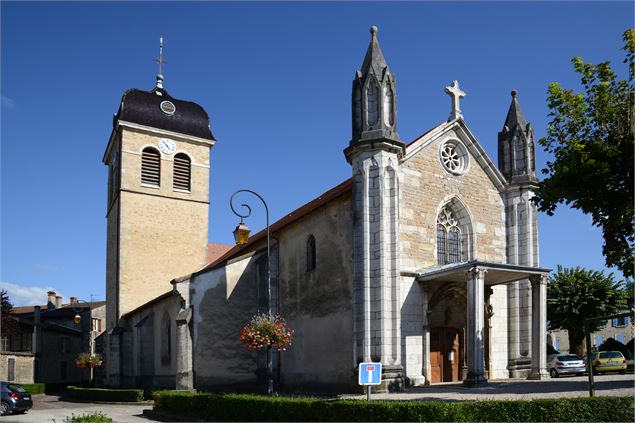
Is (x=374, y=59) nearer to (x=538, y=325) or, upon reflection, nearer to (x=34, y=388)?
(x=538, y=325)

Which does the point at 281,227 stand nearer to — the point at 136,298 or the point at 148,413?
the point at 148,413

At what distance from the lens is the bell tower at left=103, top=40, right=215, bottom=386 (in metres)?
36.4

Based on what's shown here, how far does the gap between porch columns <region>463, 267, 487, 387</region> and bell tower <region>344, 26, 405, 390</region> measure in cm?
220

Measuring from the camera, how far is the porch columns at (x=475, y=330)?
1969 centimetres

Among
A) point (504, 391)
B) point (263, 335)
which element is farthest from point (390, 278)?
point (504, 391)

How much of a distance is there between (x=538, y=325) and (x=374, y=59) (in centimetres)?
1095

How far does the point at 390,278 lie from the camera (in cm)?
2017

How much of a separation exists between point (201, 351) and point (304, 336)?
14.5ft

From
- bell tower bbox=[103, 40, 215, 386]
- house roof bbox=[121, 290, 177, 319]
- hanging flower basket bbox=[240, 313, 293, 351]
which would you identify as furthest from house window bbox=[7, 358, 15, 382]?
hanging flower basket bbox=[240, 313, 293, 351]

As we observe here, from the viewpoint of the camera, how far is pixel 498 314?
936 inches

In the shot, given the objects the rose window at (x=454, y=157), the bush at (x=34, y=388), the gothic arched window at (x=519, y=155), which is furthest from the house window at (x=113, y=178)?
the gothic arched window at (x=519, y=155)

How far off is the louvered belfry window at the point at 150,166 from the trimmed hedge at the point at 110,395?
12711mm

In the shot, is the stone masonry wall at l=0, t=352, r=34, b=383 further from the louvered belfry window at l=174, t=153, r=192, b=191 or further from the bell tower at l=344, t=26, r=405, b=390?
the bell tower at l=344, t=26, r=405, b=390

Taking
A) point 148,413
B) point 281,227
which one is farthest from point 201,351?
point 281,227
